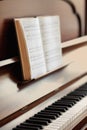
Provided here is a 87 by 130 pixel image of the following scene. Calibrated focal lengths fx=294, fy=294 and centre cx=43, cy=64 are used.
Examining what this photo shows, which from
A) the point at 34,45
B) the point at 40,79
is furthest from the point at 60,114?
the point at 34,45

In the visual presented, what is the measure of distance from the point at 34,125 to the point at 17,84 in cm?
24

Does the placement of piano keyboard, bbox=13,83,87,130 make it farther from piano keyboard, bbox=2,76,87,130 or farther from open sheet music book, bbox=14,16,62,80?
open sheet music book, bbox=14,16,62,80

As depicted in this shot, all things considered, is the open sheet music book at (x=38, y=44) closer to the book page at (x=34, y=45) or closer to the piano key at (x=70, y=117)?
the book page at (x=34, y=45)

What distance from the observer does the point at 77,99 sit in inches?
75.8

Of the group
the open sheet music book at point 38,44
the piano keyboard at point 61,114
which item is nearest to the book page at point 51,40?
the open sheet music book at point 38,44

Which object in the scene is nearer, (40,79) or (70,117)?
(70,117)

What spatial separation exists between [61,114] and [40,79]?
0.26 m

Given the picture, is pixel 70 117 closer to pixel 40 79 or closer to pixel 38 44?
pixel 40 79

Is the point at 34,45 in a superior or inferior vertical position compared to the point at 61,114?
superior

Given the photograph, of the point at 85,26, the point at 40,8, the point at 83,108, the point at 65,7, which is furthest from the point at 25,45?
the point at 85,26

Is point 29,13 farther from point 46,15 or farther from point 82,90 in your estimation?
point 82,90

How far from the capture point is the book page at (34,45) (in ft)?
5.12

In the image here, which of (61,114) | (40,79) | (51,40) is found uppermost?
(51,40)

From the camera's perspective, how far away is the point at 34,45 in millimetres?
1629
